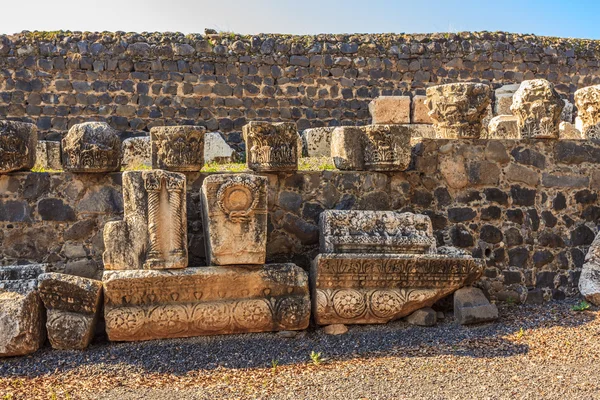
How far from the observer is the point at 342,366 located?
4.39 m

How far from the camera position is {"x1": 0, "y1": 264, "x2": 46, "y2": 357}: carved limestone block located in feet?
14.5

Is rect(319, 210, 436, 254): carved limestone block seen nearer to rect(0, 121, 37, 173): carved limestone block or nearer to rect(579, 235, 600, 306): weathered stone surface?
rect(579, 235, 600, 306): weathered stone surface

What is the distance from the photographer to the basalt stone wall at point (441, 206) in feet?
17.6

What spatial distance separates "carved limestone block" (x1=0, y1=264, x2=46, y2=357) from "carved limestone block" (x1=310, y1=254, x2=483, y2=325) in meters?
2.04

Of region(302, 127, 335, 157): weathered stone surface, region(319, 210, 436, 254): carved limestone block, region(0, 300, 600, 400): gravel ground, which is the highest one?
region(302, 127, 335, 157): weathered stone surface

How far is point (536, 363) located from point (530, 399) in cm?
66

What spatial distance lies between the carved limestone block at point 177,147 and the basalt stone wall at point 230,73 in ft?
17.5

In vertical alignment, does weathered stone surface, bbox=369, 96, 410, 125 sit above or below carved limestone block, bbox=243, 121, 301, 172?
above

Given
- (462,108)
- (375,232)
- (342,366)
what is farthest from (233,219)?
(462,108)

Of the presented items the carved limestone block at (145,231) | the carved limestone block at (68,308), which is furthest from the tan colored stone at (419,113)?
the carved limestone block at (68,308)

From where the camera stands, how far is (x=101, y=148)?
519cm

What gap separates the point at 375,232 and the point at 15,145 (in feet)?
9.89

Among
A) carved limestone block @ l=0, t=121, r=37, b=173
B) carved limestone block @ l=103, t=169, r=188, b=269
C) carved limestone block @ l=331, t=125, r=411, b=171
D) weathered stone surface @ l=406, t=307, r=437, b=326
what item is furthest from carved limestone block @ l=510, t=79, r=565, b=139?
carved limestone block @ l=0, t=121, r=37, b=173

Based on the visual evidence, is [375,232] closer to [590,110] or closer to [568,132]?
[590,110]
